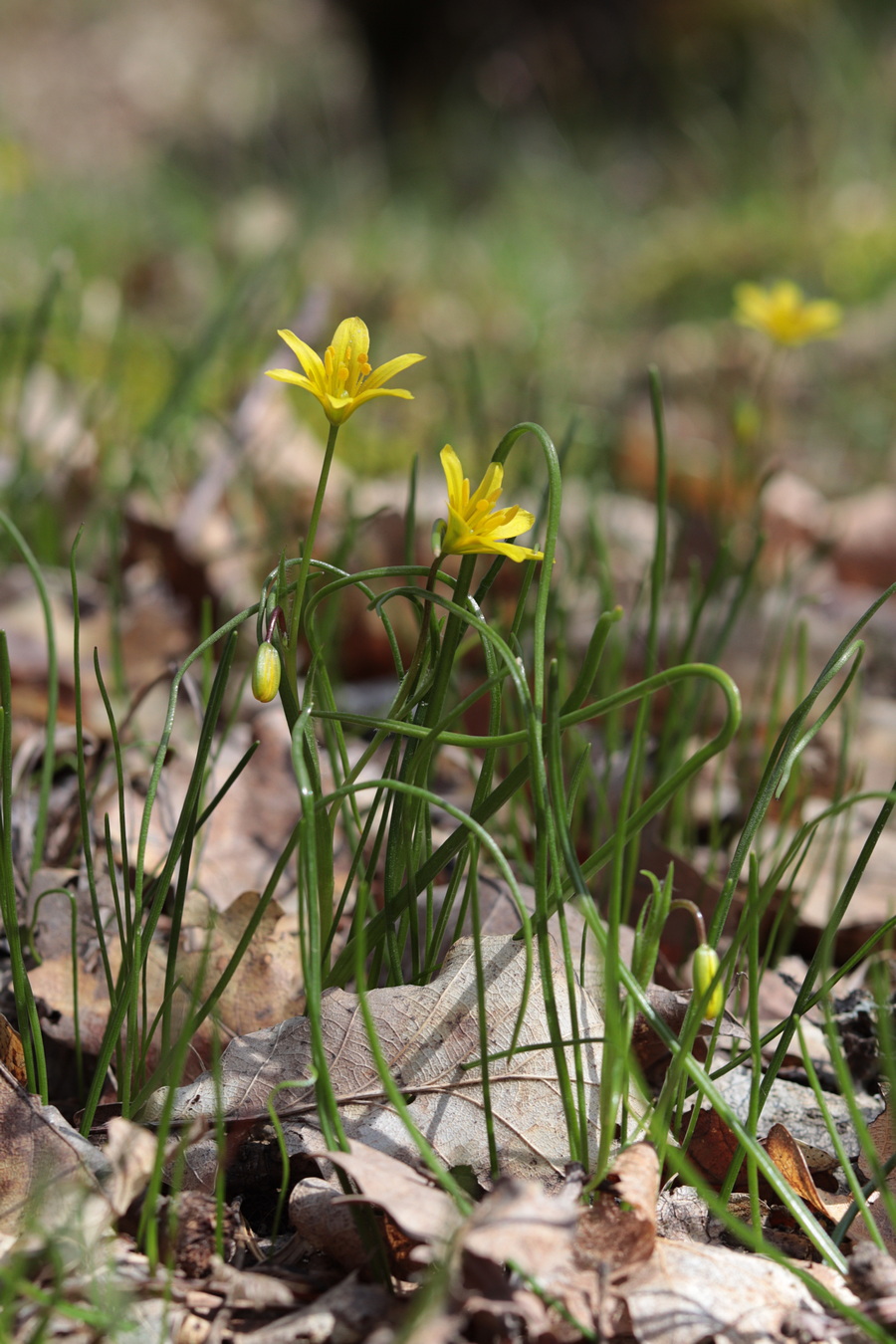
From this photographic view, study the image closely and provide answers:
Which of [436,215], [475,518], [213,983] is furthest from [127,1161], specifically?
[436,215]

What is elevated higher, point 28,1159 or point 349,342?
point 349,342

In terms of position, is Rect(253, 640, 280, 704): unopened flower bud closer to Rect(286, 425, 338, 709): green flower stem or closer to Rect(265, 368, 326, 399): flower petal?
Rect(286, 425, 338, 709): green flower stem

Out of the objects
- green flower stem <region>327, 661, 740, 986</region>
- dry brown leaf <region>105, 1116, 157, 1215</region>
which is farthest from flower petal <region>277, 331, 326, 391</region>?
dry brown leaf <region>105, 1116, 157, 1215</region>

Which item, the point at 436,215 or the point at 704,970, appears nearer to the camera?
the point at 704,970

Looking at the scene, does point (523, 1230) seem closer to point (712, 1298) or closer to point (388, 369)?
point (712, 1298)

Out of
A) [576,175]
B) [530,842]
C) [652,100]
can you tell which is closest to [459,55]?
[652,100]
